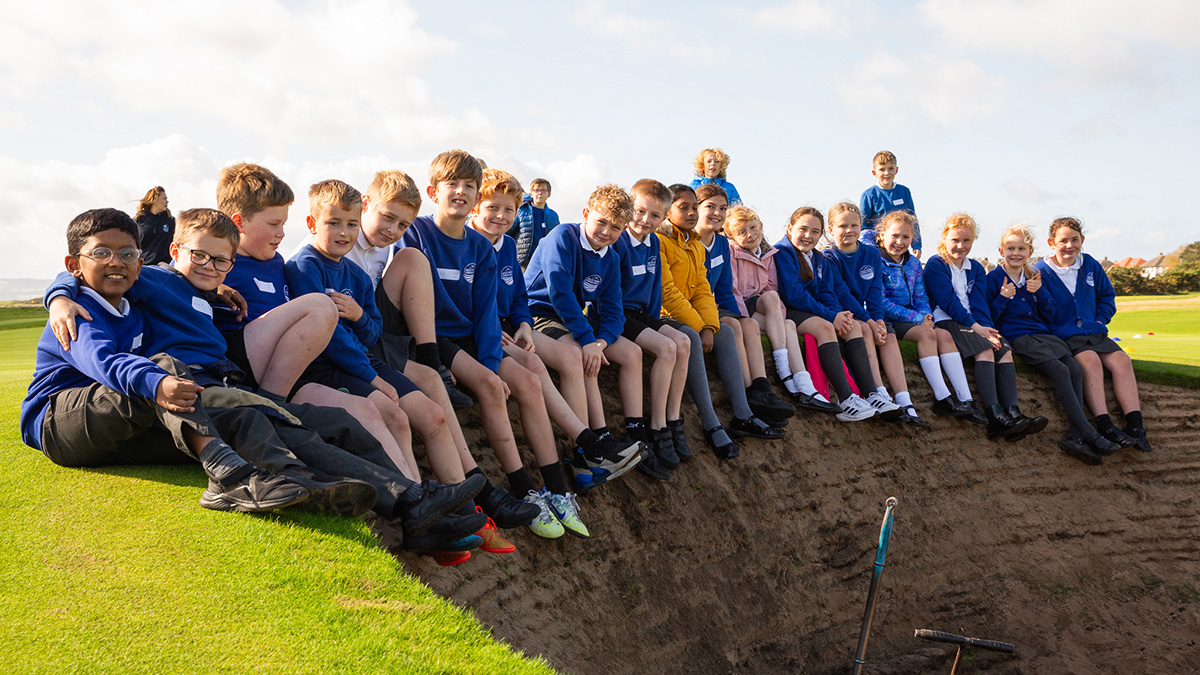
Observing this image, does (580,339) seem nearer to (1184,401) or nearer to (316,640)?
(316,640)

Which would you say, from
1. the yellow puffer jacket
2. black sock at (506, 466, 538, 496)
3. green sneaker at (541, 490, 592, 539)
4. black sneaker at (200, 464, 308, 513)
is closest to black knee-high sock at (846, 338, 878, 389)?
the yellow puffer jacket

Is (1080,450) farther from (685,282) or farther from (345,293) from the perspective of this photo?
(345,293)

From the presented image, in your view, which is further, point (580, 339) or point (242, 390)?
point (580, 339)

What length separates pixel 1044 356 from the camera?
918 centimetres

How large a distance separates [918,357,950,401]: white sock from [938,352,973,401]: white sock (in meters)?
0.09

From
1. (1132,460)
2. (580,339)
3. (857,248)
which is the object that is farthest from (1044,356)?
(580,339)

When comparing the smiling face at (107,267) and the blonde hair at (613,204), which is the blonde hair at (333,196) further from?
the blonde hair at (613,204)

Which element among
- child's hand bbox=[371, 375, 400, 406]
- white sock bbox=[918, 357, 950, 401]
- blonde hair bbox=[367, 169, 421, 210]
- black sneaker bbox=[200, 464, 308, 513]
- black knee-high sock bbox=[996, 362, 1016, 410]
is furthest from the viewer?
black knee-high sock bbox=[996, 362, 1016, 410]

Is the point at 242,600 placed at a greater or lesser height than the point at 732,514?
greater

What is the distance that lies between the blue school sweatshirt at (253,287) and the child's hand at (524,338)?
1705 millimetres

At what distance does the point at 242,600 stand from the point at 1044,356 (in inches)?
349

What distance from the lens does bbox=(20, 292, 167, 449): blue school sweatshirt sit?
144 inches

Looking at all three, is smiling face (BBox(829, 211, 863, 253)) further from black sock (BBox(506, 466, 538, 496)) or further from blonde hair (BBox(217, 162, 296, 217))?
blonde hair (BBox(217, 162, 296, 217))

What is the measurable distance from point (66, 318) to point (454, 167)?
247 cm
